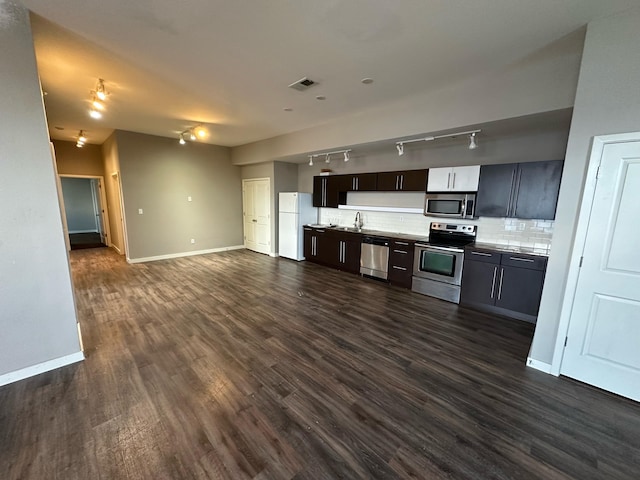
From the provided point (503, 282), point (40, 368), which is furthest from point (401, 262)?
point (40, 368)

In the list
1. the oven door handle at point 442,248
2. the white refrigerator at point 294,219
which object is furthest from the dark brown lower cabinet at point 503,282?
the white refrigerator at point 294,219

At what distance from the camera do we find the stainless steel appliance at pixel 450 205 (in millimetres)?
3896

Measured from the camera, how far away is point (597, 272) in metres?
2.14

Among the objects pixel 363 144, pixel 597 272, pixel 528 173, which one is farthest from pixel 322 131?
pixel 597 272

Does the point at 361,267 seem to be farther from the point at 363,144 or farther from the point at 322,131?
the point at 322,131

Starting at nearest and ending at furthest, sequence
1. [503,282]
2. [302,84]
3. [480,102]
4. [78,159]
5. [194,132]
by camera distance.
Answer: [480,102] → [302,84] → [503,282] → [194,132] → [78,159]

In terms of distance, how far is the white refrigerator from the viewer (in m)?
6.21

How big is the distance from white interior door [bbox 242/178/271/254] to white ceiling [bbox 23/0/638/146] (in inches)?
126

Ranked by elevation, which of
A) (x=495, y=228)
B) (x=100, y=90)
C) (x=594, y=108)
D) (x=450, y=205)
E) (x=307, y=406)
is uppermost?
(x=100, y=90)

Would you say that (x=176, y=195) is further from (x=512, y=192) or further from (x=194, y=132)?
(x=512, y=192)

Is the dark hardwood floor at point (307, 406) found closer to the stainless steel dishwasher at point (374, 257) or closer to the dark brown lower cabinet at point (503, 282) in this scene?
the dark brown lower cabinet at point (503, 282)

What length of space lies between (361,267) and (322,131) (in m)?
2.72

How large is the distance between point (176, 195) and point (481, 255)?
6626mm

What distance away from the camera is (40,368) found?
2.27m
